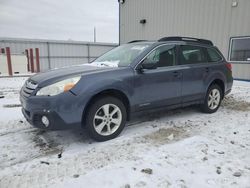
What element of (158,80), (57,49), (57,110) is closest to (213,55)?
(158,80)

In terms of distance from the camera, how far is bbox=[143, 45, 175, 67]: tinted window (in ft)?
12.2

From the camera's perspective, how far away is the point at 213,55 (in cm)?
489

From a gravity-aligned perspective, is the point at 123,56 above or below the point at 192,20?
below

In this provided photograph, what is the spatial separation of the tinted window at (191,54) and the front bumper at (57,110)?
7.79 ft

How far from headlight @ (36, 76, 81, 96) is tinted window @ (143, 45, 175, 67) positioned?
1358 millimetres

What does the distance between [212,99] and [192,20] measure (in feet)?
27.4

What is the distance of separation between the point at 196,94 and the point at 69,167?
119 inches

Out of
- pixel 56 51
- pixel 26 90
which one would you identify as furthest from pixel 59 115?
pixel 56 51

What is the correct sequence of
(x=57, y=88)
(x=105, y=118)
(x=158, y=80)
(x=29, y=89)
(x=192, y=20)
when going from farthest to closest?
1. (x=192, y=20)
2. (x=158, y=80)
3. (x=105, y=118)
4. (x=29, y=89)
5. (x=57, y=88)

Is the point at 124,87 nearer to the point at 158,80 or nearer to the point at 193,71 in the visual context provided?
the point at 158,80

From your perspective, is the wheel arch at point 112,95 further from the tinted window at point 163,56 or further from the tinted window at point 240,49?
the tinted window at point 240,49

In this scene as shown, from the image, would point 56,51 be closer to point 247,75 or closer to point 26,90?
point 247,75

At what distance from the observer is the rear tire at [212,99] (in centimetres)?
477

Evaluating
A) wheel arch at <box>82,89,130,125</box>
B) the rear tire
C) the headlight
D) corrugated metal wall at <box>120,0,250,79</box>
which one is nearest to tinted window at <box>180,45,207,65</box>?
the rear tire
